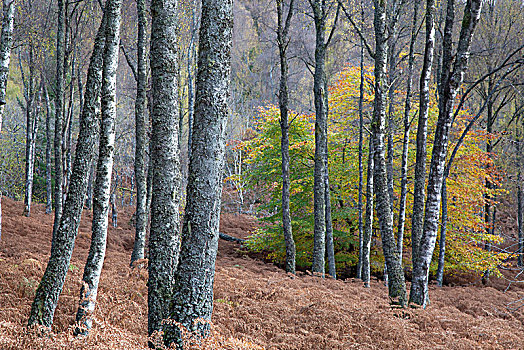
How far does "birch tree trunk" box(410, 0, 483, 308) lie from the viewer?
6266mm

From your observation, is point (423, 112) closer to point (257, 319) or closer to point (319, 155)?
point (319, 155)

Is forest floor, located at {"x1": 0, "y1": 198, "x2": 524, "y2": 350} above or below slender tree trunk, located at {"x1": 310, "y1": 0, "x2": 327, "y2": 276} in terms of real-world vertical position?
below

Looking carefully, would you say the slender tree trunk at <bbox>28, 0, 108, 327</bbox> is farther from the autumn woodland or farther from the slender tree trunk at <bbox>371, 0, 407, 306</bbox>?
the slender tree trunk at <bbox>371, 0, 407, 306</bbox>

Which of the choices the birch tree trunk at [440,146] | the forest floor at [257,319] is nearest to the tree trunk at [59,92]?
the forest floor at [257,319]

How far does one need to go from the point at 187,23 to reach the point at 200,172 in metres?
17.7

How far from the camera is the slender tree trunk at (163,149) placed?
12.2ft

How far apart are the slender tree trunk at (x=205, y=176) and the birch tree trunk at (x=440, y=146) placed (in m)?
4.76

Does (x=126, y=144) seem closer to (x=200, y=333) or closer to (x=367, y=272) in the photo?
(x=367, y=272)

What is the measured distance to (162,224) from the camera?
3.77 m

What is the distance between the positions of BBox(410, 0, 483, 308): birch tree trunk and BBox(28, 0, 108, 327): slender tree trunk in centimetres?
566

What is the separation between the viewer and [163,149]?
12.5ft

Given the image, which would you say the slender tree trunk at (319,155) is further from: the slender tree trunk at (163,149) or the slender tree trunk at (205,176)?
the slender tree trunk at (205,176)

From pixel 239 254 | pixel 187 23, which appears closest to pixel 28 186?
pixel 239 254

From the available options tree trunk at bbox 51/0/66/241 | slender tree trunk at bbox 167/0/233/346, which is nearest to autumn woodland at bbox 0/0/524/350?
slender tree trunk at bbox 167/0/233/346
